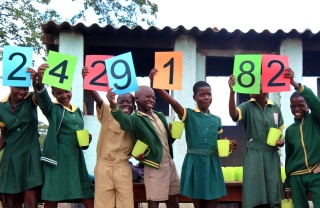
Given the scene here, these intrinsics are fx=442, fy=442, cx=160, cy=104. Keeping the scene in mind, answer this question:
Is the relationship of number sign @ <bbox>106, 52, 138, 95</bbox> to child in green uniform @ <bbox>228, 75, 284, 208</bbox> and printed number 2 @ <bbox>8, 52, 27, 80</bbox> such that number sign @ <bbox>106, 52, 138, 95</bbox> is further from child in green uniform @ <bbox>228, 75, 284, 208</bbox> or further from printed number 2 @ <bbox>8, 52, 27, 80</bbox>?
child in green uniform @ <bbox>228, 75, 284, 208</bbox>

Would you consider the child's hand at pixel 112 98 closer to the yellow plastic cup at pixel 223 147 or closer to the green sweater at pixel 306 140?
the yellow plastic cup at pixel 223 147

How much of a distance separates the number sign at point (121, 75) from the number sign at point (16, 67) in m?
0.78

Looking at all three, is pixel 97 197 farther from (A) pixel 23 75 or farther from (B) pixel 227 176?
(B) pixel 227 176

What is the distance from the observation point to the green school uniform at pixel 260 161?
13.6 feet

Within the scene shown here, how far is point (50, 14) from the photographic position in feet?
46.2

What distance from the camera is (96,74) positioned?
13.4ft

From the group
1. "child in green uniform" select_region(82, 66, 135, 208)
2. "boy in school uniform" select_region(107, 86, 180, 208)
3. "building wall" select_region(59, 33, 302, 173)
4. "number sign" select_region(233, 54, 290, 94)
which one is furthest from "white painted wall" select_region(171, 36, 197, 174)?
"number sign" select_region(233, 54, 290, 94)

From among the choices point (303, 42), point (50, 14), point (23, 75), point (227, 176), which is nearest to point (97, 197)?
point (23, 75)

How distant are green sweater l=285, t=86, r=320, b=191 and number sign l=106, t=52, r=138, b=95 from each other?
5.01 feet

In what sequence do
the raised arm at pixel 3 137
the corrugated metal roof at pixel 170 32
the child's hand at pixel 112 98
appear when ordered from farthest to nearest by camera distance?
1. the corrugated metal roof at pixel 170 32
2. the raised arm at pixel 3 137
3. the child's hand at pixel 112 98

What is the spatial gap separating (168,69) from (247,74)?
0.74 metres

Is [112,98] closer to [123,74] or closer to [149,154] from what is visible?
[123,74]

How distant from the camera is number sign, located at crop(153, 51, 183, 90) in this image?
13.6 feet

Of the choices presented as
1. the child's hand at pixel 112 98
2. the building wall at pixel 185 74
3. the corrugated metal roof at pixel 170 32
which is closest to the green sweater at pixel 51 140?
the child's hand at pixel 112 98
